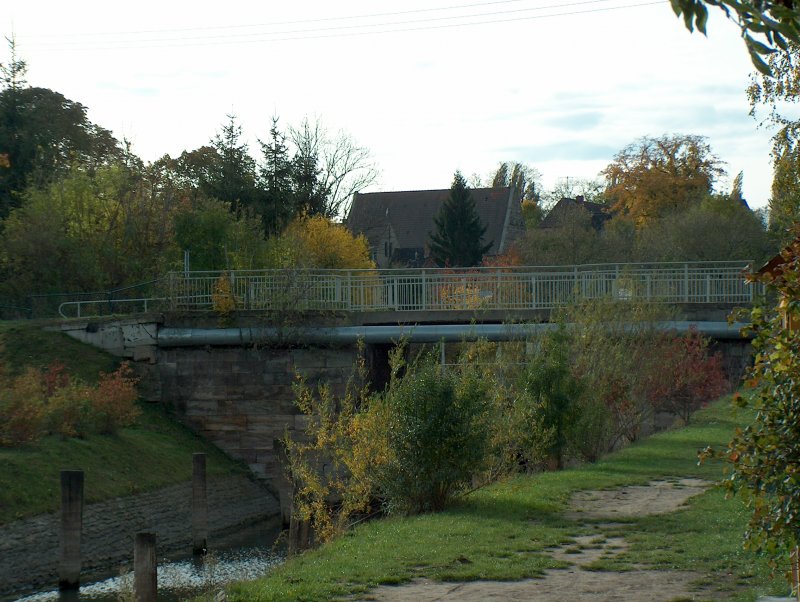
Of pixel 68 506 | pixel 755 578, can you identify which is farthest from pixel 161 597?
pixel 755 578

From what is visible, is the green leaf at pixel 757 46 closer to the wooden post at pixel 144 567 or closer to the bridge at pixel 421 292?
the wooden post at pixel 144 567

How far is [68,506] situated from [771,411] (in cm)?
1479

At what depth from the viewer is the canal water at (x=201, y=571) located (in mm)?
17672

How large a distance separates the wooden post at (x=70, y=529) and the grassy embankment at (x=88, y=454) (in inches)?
44.0

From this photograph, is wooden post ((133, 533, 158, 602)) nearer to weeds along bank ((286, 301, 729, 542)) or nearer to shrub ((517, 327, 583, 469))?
weeds along bank ((286, 301, 729, 542))

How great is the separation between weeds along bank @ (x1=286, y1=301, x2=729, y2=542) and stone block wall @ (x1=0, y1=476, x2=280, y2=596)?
2435 mm

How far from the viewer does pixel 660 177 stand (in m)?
62.6

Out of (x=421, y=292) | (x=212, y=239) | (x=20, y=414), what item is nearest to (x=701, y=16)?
(x=20, y=414)

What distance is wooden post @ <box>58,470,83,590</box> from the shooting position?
18.0m

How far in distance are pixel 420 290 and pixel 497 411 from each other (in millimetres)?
A: 14779

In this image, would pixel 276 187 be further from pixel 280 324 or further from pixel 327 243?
pixel 280 324

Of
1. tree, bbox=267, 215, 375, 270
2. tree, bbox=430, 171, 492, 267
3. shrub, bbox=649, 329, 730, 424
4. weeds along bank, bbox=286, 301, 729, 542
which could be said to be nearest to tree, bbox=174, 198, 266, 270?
tree, bbox=267, 215, 375, 270

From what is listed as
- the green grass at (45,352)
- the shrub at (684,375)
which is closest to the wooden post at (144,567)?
the shrub at (684,375)

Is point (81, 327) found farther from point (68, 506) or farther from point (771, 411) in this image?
point (771, 411)
